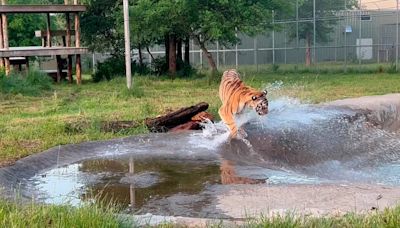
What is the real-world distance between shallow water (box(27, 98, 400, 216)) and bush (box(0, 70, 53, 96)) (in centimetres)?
836

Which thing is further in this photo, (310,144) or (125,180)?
(310,144)

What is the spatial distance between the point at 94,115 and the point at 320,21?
15.5 metres

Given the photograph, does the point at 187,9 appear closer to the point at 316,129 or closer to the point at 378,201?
the point at 316,129

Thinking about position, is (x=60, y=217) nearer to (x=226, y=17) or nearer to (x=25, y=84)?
(x=25, y=84)

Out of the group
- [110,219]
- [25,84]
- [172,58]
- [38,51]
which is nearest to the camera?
[110,219]

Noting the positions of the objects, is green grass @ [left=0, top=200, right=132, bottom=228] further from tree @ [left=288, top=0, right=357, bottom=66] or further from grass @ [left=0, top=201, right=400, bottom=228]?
tree @ [left=288, top=0, right=357, bottom=66]

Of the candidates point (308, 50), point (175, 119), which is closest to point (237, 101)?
point (175, 119)

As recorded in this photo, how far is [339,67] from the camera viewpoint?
78.4 ft

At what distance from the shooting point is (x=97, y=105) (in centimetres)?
1305

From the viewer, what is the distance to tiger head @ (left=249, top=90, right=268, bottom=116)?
773 cm

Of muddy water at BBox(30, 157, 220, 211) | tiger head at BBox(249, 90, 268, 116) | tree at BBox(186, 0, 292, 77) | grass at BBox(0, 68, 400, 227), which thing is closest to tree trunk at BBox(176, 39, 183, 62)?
grass at BBox(0, 68, 400, 227)

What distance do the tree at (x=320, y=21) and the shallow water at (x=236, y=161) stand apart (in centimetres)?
1546

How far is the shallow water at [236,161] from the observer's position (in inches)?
223

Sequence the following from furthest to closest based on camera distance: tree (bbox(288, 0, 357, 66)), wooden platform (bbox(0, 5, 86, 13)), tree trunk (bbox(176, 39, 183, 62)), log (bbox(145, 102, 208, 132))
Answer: tree (bbox(288, 0, 357, 66)) < tree trunk (bbox(176, 39, 183, 62)) < wooden platform (bbox(0, 5, 86, 13)) < log (bbox(145, 102, 208, 132))
